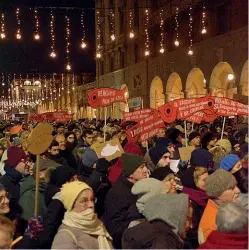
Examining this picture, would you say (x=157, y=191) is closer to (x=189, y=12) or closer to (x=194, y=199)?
(x=194, y=199)

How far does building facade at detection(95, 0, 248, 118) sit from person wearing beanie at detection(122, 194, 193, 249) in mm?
15740

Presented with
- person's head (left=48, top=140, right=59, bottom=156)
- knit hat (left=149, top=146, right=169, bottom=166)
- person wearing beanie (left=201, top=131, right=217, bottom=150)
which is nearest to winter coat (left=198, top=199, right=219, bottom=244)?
knit hat (left=149, top=146, right=169, bottom=166)

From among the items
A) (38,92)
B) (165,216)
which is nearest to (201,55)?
(165,216)

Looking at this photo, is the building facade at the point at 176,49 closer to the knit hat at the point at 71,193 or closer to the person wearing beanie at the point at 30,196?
the person wearing beanie at the point at 30,196

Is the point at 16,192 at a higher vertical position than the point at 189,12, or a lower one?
lower

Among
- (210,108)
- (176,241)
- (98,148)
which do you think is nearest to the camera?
(176,241)

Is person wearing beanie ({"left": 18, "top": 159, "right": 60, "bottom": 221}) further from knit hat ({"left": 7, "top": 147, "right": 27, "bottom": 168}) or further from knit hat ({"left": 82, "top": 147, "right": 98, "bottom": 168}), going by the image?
knit hat ({"left": 82, "top": 147, "right": 98, "bottom": 168})

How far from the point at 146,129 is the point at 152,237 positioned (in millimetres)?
6349

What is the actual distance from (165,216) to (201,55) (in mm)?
26071

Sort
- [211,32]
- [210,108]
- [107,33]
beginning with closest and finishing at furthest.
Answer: [210,108] → [211,32] → [107,33]

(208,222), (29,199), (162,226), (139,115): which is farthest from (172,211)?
(139,115)

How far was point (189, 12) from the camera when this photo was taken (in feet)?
99.7

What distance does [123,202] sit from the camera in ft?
17.3

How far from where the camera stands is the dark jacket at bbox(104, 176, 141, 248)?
5.05 meters
